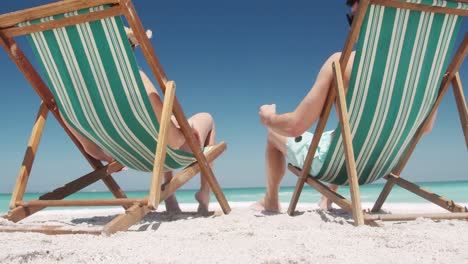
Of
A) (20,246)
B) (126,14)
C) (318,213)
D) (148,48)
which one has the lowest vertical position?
(318,213)

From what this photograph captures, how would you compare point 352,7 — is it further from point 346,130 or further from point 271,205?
point 271,205

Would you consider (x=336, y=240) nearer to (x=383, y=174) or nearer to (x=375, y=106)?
(x=375, y=106)

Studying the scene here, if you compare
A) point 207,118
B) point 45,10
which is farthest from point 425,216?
point 45,10

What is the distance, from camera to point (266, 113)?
3.08m

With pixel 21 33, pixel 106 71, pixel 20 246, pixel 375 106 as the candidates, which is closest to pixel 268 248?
pixel 20 246

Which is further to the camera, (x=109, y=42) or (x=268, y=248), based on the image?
(x=109, y=42)

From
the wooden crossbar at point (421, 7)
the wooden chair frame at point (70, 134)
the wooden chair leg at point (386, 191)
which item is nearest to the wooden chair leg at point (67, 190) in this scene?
the wooden chair frame at point (70, 134)

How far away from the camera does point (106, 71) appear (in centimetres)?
243

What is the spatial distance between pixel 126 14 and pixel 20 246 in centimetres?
122

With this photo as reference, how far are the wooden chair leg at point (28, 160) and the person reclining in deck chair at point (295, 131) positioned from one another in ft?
4.98

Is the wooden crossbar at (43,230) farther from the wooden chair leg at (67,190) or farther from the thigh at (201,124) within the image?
the thigh at (201,124)

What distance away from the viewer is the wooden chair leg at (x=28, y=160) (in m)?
2.50

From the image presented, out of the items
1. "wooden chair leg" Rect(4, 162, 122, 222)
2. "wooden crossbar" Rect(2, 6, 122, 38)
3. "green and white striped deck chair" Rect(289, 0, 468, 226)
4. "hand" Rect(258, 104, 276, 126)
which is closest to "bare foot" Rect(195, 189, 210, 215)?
"wooden chair leg" Rect(4, 162, 122, 222)

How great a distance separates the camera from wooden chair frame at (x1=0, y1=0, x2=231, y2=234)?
7.17 ft
